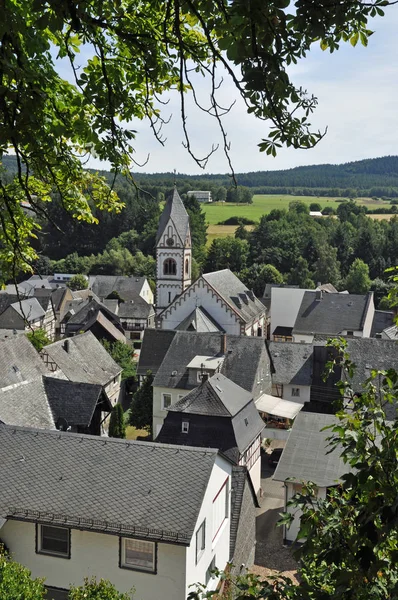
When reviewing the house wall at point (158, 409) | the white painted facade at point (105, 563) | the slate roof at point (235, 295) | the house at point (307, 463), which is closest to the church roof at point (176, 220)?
the slate roof at point (235, 295)

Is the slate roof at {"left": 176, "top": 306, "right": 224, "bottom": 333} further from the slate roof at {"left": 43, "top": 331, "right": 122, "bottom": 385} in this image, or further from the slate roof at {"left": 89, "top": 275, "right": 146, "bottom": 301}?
the slate roof at {"left": 89, "top": 275, "right": 146, "bottom": 301}

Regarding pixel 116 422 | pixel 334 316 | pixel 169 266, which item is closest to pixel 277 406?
pixel 116 422

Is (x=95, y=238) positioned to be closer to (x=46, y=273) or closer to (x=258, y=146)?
(x=46, y=273)

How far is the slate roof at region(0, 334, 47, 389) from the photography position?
23844 mm

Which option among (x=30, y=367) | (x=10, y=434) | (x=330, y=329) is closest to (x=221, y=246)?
(x=330, y=329)

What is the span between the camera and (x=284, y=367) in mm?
32219

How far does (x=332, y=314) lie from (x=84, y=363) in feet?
69.6

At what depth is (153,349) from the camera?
119 ft

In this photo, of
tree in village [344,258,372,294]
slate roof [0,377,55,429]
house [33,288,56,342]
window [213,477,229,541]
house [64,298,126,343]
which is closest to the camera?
window [213,477,229,541]

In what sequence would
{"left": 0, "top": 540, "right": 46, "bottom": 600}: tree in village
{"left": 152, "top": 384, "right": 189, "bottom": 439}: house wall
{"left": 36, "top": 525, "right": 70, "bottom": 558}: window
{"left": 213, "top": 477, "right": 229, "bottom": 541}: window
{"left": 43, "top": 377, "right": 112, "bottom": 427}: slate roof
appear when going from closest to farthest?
{"left": 0, "top": 540, "right": 46, "bottom": 600}: tree in village < {"left": 36, "top": 525, "right": 70, "bottom": 558}: window < {"left": 213, "top": 477, "right": 229, "bottom": 541}: window < {"left": 43, "top": 377, "right": 112, "bottom": 427}: slate roof < {"left": 152, "top": 384, "right": 189, "bottom": 439}: house wall

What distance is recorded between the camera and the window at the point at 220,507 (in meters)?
15.0

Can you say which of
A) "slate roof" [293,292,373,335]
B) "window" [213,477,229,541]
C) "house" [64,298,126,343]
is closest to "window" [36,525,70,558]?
"window" [213,477,229,541]

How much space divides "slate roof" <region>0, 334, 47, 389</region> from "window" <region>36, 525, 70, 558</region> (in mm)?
10447

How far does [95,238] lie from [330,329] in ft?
210
